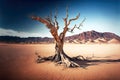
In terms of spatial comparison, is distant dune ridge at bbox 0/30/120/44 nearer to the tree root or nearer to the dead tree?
the dead tree

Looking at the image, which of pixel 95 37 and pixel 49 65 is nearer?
pixel 49 65

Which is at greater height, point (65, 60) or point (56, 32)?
point (56, 32)

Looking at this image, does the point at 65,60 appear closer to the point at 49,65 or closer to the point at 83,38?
the point at 49,65

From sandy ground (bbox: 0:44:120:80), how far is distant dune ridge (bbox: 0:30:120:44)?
8cm

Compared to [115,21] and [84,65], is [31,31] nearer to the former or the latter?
[84,65]

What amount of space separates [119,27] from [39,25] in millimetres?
1615

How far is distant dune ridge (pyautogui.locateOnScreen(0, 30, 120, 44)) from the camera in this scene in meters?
4.09

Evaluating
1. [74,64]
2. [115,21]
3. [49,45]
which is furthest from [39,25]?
[115,21]

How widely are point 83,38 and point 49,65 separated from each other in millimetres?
868

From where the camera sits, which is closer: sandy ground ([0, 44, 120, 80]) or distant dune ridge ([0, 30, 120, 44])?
sandy ground ([0, 44, 120, 80])

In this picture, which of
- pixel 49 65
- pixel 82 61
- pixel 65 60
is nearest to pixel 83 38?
pixel 82 61

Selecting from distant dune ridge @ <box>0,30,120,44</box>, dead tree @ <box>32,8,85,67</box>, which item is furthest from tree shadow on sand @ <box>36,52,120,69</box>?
distant dune ridge @ <box>0,30,120,44</box>

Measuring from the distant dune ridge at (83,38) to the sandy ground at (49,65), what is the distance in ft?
0.28

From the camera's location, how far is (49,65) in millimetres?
4023
